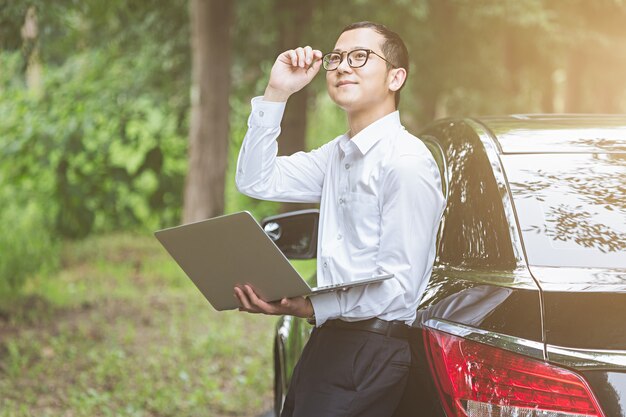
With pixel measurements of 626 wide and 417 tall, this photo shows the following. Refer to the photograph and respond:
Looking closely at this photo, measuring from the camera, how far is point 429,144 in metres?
3.59

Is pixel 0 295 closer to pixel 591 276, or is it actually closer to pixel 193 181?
pixel 193 181

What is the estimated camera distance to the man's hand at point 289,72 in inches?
116

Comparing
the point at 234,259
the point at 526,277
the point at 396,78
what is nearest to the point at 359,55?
the point at 396,78

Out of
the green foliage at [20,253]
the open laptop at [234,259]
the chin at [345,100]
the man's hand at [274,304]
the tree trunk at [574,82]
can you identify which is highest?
the tree trunk at [574,82]

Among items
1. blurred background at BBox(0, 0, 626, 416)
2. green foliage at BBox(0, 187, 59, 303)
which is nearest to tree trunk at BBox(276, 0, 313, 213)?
blurred background at BBox(0, 0, 626, 416)

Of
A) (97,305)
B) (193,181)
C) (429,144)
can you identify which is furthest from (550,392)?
(193,181)

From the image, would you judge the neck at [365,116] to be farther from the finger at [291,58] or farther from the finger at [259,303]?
the finger at [259,303]

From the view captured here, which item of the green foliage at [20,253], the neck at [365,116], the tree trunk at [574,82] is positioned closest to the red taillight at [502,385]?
the neck at [365,116]

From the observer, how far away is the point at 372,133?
9.32 ft

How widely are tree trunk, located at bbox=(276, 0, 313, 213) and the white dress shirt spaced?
30.1ft

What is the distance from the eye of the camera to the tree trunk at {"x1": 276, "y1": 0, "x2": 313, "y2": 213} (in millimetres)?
12203

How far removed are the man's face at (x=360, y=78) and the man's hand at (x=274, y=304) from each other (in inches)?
24.3

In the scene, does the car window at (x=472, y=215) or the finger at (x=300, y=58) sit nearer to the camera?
the car window at (x=472, y=215)

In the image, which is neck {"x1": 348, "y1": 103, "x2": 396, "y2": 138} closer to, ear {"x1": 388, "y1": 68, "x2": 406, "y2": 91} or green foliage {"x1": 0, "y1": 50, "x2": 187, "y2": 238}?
ear {"x1": 388, "y1": 68, "x2": 406, "y2": 91}
